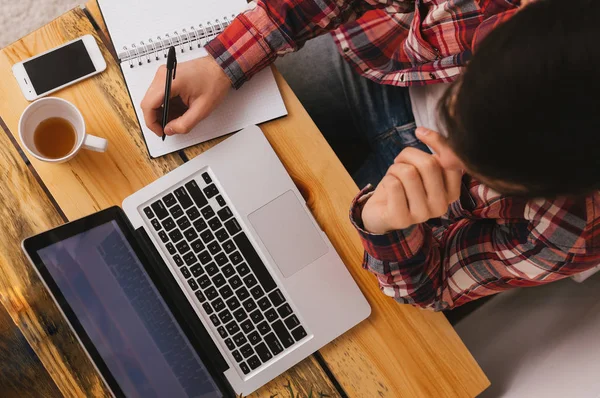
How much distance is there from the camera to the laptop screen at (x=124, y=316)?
68 centimetres

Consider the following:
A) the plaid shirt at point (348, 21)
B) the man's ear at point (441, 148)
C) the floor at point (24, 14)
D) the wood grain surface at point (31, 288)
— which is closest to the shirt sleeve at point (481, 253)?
the man's ear at point (441, 148)

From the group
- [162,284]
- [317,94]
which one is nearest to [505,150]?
[162,284]

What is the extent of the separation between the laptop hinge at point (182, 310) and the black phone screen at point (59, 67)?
27cm

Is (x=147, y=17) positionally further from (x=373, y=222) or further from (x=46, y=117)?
(x=373, y=222)

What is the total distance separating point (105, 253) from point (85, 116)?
0.23 m

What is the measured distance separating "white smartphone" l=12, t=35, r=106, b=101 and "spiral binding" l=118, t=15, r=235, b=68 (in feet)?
0.16

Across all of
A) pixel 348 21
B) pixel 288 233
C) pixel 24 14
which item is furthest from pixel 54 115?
pixel 24 14

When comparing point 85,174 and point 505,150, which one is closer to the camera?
point 505,150

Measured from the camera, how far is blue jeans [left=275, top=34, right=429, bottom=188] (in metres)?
0.96

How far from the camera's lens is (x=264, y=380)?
76 cm

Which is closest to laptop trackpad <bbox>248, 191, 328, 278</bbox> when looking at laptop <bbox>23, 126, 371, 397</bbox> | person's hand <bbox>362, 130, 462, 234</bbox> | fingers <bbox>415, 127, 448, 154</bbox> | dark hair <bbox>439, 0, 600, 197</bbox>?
laptop <bbox>23, 126, 371, 397</bbox>

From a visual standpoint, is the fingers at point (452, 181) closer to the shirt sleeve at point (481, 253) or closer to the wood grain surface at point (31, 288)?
the shirt sleeve at point (481, 253)

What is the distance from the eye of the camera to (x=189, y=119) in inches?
29.4

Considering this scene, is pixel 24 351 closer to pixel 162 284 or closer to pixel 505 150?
pixel 162 284
